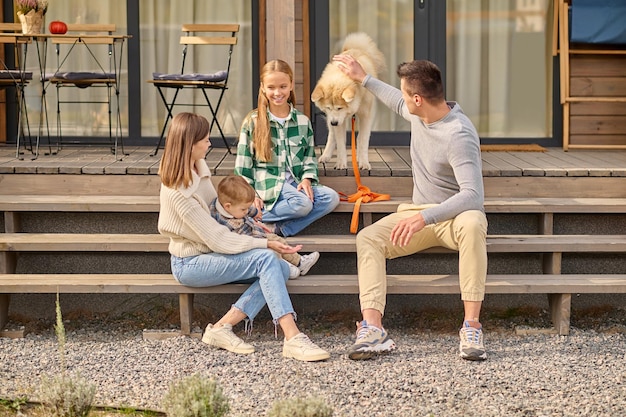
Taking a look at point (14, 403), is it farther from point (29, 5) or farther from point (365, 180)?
point (29, 5)

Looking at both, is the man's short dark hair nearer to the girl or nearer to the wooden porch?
the girl

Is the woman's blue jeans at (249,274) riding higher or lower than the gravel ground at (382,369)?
higher

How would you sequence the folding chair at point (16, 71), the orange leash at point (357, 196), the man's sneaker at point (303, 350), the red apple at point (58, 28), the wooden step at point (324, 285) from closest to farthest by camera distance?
1. the man's sneaker at point (303, 350)
2. the wooden step at point (324, 285)
3. the orange leash at point (357, 196)
4. the folding chair at point (16, 71)
5. the red apple at point (58, 28)

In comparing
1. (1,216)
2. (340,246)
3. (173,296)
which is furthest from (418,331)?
(1,216)

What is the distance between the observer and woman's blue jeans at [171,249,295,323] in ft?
14.9

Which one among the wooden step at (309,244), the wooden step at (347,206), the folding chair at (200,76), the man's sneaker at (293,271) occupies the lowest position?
the man's sneaker at (293,271)

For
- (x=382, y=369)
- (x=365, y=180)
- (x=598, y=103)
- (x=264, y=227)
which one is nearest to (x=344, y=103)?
(x=365, y=180)

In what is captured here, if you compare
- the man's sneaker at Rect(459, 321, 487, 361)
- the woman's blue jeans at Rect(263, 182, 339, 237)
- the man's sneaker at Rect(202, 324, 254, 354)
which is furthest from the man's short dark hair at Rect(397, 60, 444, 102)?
the man's sneaker at Rect(202, 324, 254, 354)

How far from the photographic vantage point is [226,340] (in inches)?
180

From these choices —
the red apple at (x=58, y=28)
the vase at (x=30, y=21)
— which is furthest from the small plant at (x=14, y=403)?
the red apple at (x=58, y=28)

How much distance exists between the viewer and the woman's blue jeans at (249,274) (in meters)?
4.53

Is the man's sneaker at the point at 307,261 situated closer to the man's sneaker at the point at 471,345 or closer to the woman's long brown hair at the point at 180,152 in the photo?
the woman's long brown hair at the point at 180,152

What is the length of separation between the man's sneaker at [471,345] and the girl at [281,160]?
1.10m

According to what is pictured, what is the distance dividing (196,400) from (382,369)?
1362 millimetres
